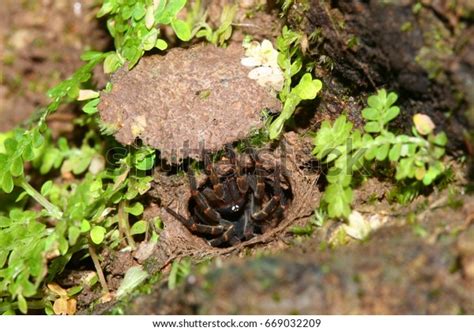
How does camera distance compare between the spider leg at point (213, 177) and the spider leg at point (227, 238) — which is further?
the spider leg at point (227, 238)

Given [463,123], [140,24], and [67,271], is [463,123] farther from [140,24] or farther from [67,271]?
[67,271]

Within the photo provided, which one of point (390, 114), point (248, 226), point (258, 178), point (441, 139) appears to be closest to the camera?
point (441, 139)

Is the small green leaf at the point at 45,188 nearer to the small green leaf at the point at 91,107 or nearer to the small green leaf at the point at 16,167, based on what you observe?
the small green leaf at the point at 16,167

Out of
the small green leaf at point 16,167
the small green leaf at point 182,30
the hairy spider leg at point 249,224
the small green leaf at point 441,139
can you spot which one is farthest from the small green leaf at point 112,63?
the small green leaf at point 441,139

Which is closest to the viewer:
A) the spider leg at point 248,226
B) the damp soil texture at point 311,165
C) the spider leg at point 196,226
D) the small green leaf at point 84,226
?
the damp soil texture at point 311,165

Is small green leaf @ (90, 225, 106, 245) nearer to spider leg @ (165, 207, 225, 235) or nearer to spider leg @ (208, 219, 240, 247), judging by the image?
spider leg @ (165, 207, 225, 235)

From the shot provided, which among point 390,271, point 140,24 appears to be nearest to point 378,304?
point 390,271

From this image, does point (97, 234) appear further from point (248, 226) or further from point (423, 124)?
point (423, 124)

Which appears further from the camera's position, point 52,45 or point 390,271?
point 52,45

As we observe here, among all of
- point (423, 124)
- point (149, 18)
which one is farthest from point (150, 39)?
point (423, 124)
